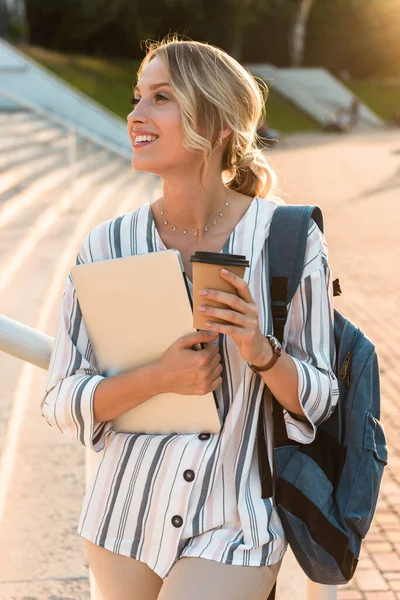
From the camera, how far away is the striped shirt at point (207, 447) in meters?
1.61

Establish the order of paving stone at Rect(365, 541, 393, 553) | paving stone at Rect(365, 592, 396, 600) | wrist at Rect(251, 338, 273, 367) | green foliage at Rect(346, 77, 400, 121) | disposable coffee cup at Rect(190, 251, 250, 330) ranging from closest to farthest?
disposable coffee cup at Rect(190, 251, 250, 330)
wrist at Rect(251, 338, 273, 367)
paving stone at Rect(365, 592, 396, 600)
paving stone at Rect(365, 541, 393, 553)
green foliage at Rect(346, 77, 400, 121)

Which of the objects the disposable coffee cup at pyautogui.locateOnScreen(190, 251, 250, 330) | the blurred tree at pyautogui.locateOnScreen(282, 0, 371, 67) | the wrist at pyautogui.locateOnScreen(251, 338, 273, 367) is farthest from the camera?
the blurred tree at pyautogui.locateOnScreen(282, 0, 371, 67)

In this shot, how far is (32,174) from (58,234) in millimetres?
3736

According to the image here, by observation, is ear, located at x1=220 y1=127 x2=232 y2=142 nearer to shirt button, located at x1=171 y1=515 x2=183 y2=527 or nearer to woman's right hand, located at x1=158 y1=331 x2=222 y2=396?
woman's right hand, located at x1=158 y1=331 x2=222 y2=396

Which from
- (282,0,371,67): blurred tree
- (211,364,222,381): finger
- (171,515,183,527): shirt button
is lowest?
(282,0,371,67): blurred tree

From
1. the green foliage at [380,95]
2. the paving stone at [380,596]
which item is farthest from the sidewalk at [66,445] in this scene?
the green foliage at [380,95]

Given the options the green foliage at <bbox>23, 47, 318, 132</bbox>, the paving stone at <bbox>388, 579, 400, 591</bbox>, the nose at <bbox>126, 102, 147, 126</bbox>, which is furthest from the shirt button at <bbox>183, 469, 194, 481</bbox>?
the green foliage at <bbox>23, 47, 318, 132</bbox>

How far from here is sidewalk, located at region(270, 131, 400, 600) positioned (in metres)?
3.17

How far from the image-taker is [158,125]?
5.60 feet

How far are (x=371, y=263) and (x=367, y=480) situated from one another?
760 centimetres

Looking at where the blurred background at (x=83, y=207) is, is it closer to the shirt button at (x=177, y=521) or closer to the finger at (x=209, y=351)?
the shirt button at (x=177, y=521)

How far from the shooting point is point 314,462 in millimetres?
1640

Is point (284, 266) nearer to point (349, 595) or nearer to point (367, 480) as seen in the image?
point (367, 480)

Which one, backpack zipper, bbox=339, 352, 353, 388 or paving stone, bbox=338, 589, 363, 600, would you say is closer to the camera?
backpack zipper, bbox=339, 352, 353, 388
